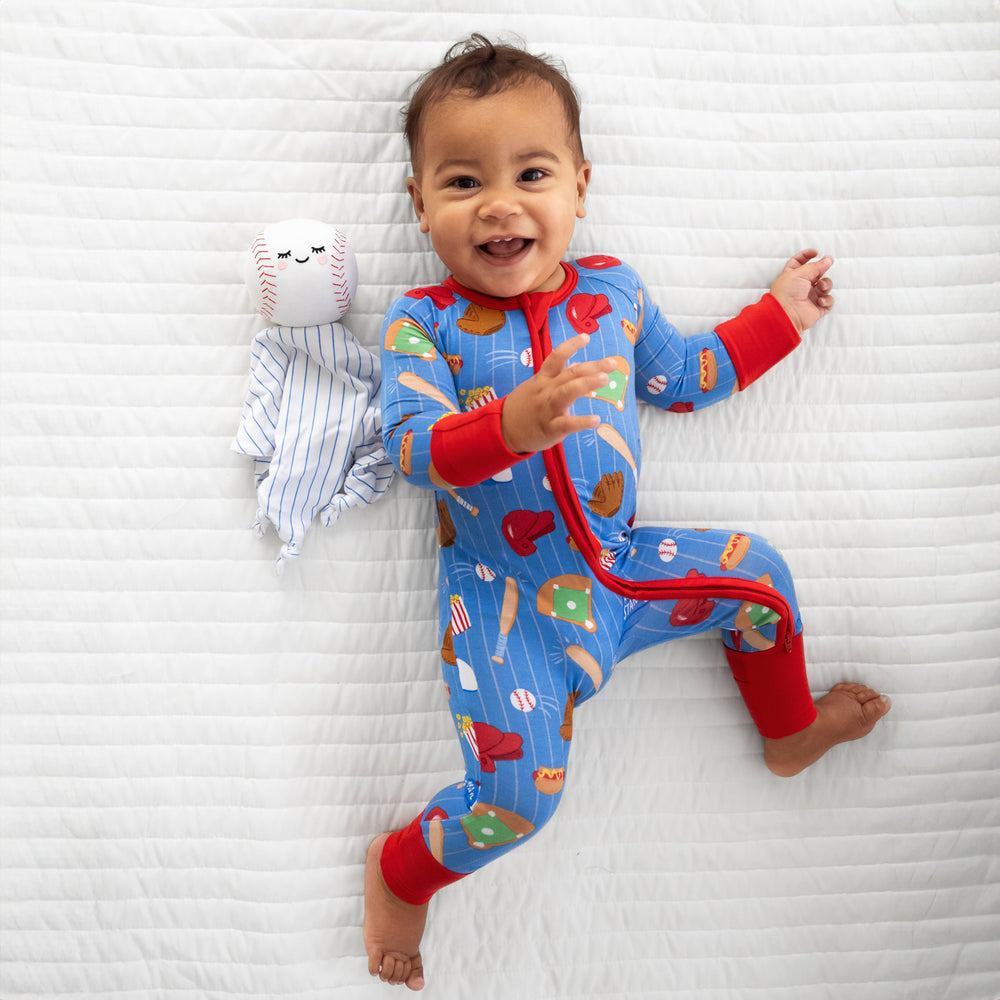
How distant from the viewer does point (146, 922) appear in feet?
3.44

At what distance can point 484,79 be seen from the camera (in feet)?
2.98

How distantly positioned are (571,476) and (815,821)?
23.7 inches

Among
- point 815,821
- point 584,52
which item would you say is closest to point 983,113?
point 584,52

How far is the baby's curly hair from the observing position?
91 cm

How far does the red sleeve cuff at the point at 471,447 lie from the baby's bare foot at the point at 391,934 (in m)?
0.54

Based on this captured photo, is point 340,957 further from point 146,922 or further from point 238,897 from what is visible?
point 146,922

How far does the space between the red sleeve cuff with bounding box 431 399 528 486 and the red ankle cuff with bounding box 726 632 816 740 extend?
18.3 inches

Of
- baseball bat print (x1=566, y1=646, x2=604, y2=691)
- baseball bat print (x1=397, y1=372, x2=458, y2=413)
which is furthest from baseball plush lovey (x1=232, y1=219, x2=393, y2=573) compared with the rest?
baseball bat print (x1=566, y1=646, x2=604, y2=691)

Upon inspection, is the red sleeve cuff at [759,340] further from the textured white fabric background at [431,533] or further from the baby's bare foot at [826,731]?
the baby's bare foot at [826,731]

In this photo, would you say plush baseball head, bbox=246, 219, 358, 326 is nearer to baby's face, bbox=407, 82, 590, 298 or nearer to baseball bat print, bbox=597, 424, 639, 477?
baby's face, bbox=407, 82, 590, 298

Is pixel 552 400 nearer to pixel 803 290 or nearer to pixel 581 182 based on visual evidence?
pixel 581 182

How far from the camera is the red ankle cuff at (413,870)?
0.98 metres

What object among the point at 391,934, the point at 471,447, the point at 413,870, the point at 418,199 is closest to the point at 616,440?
the point at 471,447

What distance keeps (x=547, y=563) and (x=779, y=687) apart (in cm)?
36
